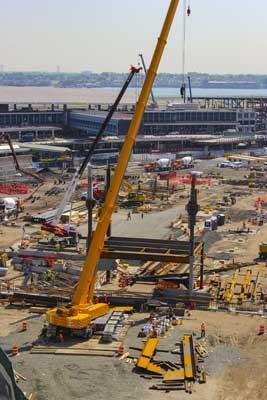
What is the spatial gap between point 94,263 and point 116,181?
9.51 ft

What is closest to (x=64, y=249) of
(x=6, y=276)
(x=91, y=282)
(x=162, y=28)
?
(x=6, y=276)

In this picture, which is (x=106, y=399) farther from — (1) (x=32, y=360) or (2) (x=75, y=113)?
(2) (x=75, y=113)

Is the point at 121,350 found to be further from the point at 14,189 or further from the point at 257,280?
the point at 14,189

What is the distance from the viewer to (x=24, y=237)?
124 ft

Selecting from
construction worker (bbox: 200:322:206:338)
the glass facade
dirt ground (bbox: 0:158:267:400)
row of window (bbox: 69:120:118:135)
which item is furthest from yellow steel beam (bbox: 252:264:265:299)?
the glass facade

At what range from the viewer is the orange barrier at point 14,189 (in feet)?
178

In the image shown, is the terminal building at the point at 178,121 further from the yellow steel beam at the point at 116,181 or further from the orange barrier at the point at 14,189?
the yellow steel beam at the point at 116,181

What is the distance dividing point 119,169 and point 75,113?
67.8 metres

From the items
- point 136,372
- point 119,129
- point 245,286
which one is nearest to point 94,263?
point 136,372

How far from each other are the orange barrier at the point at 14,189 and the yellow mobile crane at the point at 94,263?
3194cm

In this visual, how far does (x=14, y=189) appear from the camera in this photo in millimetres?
54750

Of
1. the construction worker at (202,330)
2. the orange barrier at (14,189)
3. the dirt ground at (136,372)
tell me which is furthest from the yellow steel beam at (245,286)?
the orange barrier at (14,189)

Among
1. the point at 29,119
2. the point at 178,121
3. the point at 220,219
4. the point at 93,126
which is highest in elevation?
the point at 29,119

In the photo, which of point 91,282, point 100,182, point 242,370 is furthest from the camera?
point 100,182
